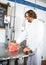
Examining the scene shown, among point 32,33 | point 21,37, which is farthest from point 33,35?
point 21,37

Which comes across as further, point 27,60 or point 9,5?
point 9,5

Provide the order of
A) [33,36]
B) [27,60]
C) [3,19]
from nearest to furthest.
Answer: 1. [27,60]
2. [3,19]
3. [33,36]

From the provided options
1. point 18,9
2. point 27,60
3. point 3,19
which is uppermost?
point 18,9

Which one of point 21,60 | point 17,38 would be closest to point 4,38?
point 17,38

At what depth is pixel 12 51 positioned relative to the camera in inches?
90.1

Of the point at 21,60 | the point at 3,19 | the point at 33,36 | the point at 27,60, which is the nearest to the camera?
the point at 21,60

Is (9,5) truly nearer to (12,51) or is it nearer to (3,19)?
(3,19)

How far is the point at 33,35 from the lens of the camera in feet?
10.4

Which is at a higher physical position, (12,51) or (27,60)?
(12,51)

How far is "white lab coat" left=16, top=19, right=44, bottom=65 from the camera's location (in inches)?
122

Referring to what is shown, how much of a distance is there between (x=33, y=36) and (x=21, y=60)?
1009 mm

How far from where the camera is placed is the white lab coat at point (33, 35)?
10.2ft

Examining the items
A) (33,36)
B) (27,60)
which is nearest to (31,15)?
(33,36)

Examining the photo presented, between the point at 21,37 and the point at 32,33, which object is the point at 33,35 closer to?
the point at 32,33
